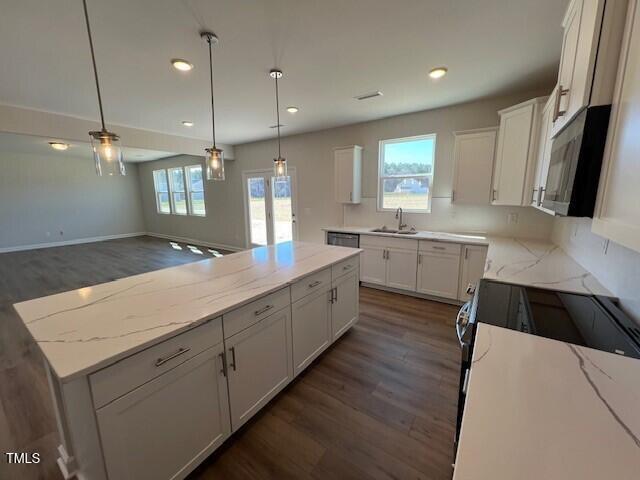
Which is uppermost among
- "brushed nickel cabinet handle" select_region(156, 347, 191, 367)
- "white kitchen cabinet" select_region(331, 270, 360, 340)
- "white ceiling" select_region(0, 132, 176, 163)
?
"white ceiling" select_region(0, 132, 176, 163)

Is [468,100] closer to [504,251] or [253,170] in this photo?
[504,251]

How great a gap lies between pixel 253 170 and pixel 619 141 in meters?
5.73

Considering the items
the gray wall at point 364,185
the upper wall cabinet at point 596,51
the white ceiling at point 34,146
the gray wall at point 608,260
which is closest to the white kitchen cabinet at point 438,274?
the gray wall at point 364,185

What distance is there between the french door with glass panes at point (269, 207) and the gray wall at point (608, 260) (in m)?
4.27

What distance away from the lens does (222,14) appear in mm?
1731

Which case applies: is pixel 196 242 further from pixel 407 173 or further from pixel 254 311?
pixel 254 311

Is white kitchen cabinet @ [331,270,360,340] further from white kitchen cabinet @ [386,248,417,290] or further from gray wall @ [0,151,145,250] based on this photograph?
gray wall @ [0,151,145,250]

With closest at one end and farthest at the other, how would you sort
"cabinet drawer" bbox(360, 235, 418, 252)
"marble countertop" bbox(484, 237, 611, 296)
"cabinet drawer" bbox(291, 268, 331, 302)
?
1. "marble countertop" bbox(484, 237, 611, 296)
2. "cabinet drawer" bbox(291, 268, 331, 302)
3. "cabinet drawer" bbox(360, 235, 418, 252)

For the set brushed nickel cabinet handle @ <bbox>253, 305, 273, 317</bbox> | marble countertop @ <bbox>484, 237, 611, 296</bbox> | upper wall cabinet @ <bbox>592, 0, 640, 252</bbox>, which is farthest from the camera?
marble countertop @ <bbox>484, 237, 611, 296</bbox>

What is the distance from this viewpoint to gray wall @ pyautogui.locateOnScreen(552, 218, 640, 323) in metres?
1.31

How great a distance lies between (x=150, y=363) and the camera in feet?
3.63

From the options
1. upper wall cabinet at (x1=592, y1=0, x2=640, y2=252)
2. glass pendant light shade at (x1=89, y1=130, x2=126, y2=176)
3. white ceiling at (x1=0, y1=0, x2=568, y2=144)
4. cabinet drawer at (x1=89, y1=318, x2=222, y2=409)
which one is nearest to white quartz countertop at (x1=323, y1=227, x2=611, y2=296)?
upper wall cabinet at (x1=592, y1=0, x2=640, y2=252)

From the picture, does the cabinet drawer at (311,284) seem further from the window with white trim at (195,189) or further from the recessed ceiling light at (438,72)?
the window with white trim at (195,189)

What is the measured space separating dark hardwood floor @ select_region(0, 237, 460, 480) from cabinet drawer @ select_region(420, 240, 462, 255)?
77 cm
